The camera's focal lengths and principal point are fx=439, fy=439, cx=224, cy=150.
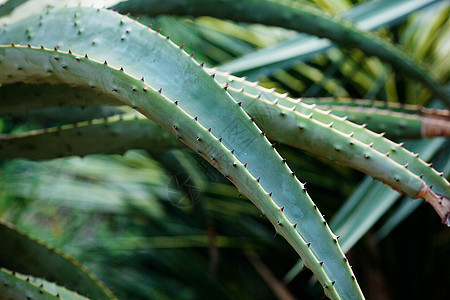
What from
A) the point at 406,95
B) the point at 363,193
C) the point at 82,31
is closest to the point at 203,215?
the point at 363,193

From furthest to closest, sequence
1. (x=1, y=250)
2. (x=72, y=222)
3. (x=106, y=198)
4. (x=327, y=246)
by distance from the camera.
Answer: (x=72, y=222), (x=106, y=198), (x=1, y=250), (x=327, y=246)

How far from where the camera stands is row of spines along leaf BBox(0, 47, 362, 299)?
0.34 metres

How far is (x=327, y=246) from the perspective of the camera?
0.35 metres

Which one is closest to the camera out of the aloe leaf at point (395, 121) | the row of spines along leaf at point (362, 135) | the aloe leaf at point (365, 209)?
the row of spines along leaf at point (362, 135)

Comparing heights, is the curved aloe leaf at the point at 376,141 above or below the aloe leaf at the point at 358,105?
below

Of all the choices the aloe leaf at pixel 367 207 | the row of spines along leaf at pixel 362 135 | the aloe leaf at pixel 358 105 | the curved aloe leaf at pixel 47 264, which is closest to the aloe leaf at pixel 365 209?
the aloe leaf at pixel 367 207

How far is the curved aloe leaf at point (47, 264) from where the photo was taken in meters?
0.52

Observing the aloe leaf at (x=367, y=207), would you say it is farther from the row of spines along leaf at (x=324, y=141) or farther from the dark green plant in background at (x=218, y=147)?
the row of spines along leaf at (x=324, y=141)

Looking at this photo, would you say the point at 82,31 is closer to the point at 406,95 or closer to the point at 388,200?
the point at 388,200

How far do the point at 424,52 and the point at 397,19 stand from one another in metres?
0.43

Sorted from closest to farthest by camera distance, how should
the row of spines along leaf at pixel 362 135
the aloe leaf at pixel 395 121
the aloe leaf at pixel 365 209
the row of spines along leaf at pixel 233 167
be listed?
the row of spines along leaf at pixel 233 167
the row of spines along leaf at pixel 362 135
the aloe leaf at pixel 395 121
the aloe leaf at pixel 365 209

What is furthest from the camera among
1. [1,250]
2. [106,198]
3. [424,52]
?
[106,198]

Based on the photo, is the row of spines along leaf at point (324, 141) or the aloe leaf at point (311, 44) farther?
the aloe leaf at point (311, 44)

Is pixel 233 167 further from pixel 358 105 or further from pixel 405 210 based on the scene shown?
pixel 405 210
